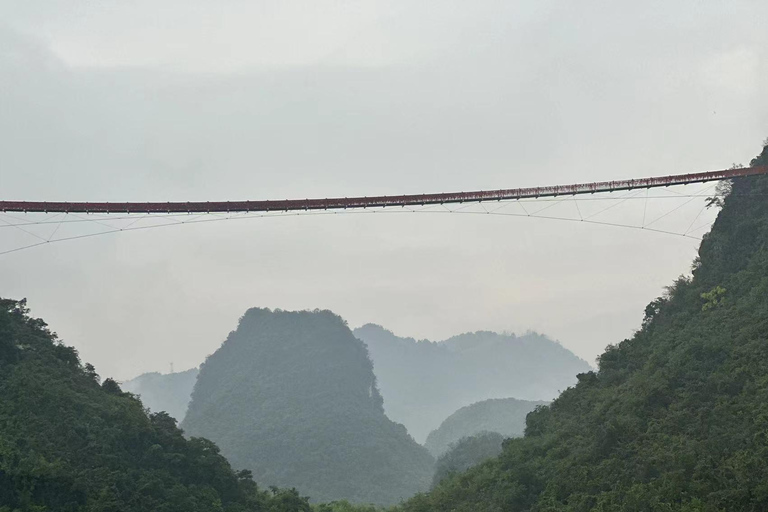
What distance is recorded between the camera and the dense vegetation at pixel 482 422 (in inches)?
4075

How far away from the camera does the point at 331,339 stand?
299ft

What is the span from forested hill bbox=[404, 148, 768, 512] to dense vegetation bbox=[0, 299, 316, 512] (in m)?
10.9

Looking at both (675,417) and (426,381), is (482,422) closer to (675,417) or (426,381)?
(426,381)

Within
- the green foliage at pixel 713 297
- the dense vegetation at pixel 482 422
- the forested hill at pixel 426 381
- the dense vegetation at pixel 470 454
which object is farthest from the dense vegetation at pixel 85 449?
the forested hill at pixel 426 381

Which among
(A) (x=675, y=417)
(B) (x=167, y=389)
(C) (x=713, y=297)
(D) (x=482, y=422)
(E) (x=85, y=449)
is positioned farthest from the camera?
(B) (x=167, y=389)

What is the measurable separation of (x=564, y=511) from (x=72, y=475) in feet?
54.9

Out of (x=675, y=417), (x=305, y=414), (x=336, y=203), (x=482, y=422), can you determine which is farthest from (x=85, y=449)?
(x=482, y=422)

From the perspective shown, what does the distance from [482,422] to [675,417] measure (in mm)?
84832

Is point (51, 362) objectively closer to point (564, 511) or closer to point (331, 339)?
point (564, 511)

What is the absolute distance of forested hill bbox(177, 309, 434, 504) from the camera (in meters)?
68.4

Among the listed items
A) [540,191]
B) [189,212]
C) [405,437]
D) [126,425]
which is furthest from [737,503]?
[405,437]

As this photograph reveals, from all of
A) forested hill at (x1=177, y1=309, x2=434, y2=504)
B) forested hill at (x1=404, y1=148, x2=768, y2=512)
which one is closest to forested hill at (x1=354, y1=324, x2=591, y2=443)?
forested hill at (x1=177, y1=309, x2=434, y2=504)

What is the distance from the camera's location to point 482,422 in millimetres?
107250

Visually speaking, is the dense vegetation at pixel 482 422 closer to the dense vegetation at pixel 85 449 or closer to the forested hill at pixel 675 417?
the forested hill at pixel 675 417
